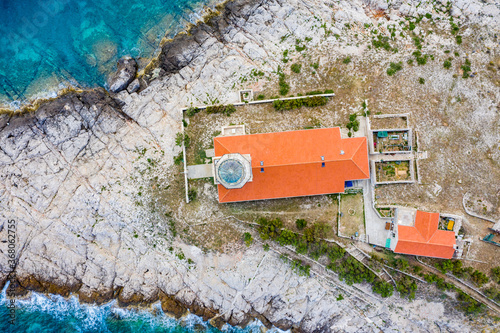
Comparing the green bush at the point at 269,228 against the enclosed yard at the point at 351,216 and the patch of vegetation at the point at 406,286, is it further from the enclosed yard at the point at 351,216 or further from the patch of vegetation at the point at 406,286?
the patch of vegetation at the point at 406,286

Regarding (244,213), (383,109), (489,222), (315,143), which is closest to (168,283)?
(244,213)

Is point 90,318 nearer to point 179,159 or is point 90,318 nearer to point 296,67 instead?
point 179,159

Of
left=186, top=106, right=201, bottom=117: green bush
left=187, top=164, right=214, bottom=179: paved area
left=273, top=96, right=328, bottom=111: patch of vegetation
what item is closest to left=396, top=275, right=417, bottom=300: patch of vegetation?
left=273, top=96, right=328, bottom=111: patch of vegetation

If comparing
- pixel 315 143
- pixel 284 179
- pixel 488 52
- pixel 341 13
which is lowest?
pixel 284 179

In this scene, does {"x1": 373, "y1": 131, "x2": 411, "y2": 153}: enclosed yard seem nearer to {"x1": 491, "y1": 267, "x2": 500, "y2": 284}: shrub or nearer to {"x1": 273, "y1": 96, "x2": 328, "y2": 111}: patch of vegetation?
{"x1": 273, "y1": 96, "x2": 328, "y2": 111}: patch of vegetation

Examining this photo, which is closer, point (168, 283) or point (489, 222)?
point (489, 222)

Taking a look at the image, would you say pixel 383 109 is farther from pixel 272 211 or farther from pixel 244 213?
pixel 244 213
